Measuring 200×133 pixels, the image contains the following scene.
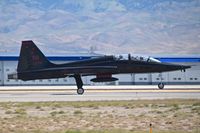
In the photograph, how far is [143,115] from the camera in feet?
Answer: 87.6

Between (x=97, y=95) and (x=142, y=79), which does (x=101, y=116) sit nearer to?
(x=97, y=95)

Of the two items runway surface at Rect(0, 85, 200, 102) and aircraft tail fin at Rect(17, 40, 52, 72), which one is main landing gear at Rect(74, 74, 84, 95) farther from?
aircraft tail fin at Rect(17, 40, 52, 72)

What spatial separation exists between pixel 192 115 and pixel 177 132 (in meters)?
5.24

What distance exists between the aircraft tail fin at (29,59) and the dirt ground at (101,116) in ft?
35.8

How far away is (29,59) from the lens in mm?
43781

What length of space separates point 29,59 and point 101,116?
18592mm

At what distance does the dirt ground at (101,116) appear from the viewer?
2281 centimetres

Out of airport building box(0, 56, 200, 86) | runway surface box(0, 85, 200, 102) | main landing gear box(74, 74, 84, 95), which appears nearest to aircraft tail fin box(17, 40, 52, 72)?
runway surface box(0, 85, 200, 102)

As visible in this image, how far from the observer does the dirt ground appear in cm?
2281

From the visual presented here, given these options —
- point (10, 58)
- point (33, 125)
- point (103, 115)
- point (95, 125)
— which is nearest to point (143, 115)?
point (103, 115)

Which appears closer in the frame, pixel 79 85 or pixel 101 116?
pixel 101 116

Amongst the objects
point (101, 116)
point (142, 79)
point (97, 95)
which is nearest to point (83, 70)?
point (97, 95)

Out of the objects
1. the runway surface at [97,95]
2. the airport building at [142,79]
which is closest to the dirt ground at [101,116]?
the runway surface at [97,95]

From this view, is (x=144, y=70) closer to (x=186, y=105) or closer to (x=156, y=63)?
(x=156, y=63)
